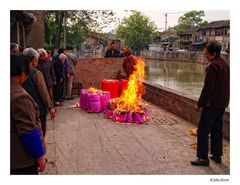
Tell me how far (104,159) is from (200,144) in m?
1.63

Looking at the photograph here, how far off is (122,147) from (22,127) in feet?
11.8

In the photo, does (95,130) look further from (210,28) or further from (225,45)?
(210,28)

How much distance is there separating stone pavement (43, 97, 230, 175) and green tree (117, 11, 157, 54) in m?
72.2

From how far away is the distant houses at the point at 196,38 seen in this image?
59.2m

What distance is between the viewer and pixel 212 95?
202 inches

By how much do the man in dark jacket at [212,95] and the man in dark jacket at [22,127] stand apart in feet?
9.49

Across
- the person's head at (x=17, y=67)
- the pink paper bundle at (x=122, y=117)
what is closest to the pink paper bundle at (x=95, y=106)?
the pink paper bundle at (x=122, y=117)

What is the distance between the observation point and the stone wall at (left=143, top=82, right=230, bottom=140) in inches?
315

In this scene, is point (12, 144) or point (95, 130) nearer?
point (12, 144)

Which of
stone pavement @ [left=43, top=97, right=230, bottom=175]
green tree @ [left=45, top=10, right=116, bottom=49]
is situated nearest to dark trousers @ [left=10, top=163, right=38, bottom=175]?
stone pavement @ [left=43, top=97, right=230, bottom=175]
